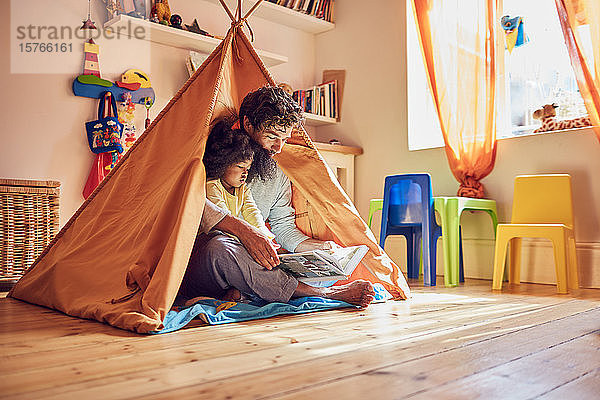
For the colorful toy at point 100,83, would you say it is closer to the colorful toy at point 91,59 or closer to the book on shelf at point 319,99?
the colorful toy at point 91,59

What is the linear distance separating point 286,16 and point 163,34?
941 millimetres

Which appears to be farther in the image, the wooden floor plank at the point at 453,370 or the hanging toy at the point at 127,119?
the hanging toy at the point at 127,119

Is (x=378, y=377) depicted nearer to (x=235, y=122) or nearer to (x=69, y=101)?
(x=235, y=122)

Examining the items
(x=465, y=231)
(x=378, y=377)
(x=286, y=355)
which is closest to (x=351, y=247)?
(x=286, y=355)

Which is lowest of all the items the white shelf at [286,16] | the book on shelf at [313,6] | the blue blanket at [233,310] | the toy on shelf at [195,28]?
the blue blanket at [233,310]

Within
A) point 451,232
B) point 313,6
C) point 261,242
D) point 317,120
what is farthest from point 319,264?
point 313,6

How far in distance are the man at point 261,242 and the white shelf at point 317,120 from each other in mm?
1512

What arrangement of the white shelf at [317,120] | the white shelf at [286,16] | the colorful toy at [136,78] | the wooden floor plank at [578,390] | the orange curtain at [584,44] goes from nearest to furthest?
the wooden floor plank at [578,390] < the orange curtain at [584,44] < the colorful toy at [136,78] < the white shelf at [286,16] < the white shelf at [317,120]

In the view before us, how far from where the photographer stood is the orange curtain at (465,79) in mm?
2922

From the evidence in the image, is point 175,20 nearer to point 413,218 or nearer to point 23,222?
point 23,222

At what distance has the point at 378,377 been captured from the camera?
3.25 feet

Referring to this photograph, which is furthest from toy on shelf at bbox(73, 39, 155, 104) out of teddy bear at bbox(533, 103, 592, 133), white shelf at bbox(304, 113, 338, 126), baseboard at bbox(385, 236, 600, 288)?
teddy bear at bbox(533, 103, 592, 133)

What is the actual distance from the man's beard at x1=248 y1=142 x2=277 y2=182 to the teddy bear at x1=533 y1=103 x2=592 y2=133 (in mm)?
1530

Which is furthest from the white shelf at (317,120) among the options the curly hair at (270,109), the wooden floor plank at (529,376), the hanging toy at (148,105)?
the wooden floor plank at (529,376)
